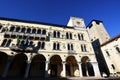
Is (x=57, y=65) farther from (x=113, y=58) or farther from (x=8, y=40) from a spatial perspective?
(x=113, y=58)

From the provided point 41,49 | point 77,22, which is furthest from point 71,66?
point 77,22

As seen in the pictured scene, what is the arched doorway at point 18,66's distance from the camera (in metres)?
18.9

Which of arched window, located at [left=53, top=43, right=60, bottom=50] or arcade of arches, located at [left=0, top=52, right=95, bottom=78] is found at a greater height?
arched window, located at [left=53, top=43, right=60, bottom=50]

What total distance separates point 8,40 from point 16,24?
4.85 m

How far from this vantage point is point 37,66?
68.2 ft

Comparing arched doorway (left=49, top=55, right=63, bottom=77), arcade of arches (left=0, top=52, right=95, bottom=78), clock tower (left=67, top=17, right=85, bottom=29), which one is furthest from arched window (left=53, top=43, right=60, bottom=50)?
clock tower (left=67, top=17, right=85, bottom=29)

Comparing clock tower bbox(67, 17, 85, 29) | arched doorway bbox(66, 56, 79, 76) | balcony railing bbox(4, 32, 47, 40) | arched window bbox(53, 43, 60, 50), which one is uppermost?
Answer: clock tower bbox(67, 17, 85, 29)

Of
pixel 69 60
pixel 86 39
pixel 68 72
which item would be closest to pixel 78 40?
pixel 86 39

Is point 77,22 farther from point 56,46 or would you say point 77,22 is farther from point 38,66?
point 38,66

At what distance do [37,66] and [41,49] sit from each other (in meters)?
4.45

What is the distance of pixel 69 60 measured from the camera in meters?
23.8

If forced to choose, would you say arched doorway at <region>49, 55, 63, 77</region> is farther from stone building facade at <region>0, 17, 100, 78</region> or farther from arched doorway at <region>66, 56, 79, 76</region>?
arched doorway at <region>66, 56, 79, 76</region>

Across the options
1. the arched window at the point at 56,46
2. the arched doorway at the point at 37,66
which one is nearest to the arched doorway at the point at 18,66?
the arched doorway at the point at 37,66

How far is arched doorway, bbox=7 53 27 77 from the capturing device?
18919 millimetres
